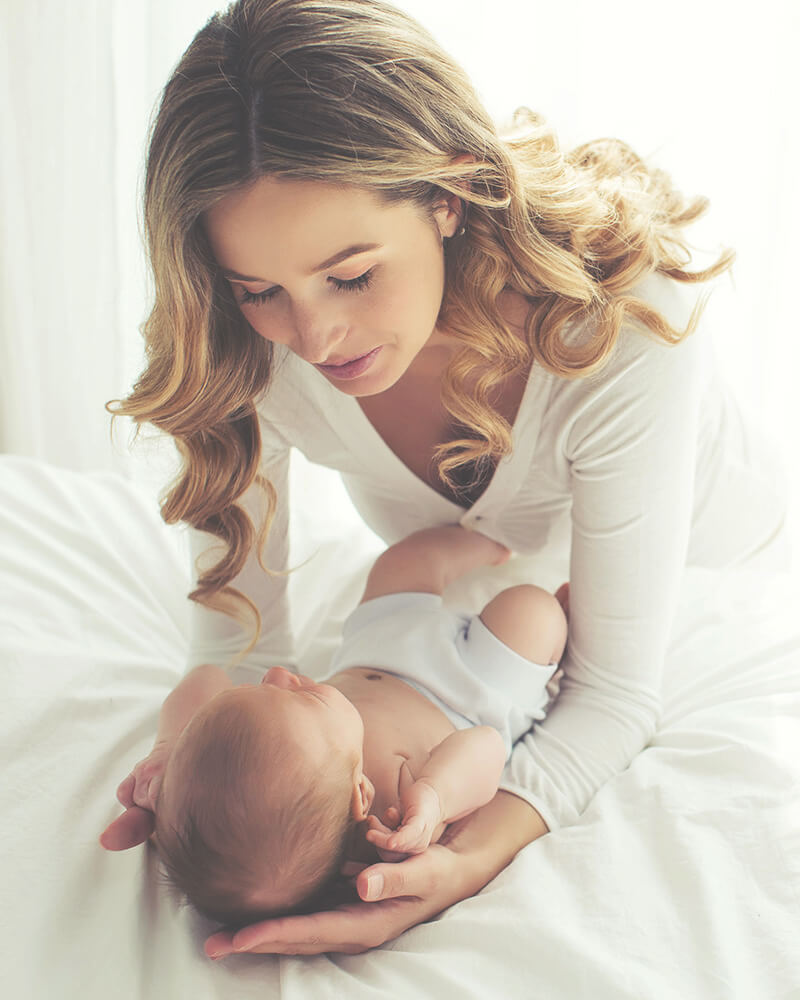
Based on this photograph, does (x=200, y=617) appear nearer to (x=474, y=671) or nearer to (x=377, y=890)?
(x=474, y=671)

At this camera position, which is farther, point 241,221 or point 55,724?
point 55,724

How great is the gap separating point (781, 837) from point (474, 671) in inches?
18.0

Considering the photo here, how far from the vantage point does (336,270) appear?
103cm

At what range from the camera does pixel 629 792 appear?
1219 mm

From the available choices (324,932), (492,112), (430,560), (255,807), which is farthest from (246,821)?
(492,112)

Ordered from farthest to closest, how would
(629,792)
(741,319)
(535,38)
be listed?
(741,319) < (535,38) < (629,792)

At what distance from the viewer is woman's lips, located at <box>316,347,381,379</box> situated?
115cm

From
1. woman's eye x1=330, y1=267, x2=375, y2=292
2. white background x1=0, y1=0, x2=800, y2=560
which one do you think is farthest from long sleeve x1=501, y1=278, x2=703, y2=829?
white background x1=0, y1=0, x2=800, y2=560

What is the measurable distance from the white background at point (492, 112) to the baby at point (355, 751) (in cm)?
72

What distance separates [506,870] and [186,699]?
18.0 inches

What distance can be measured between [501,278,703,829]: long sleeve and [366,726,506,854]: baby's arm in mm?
73

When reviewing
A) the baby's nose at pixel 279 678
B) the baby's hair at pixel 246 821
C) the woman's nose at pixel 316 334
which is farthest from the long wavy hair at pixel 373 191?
the baby's hair at pixel 246 821

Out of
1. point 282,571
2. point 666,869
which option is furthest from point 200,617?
point 666,869

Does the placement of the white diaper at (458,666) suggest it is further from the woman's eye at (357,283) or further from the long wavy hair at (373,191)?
the woman's eye at (357,283)
